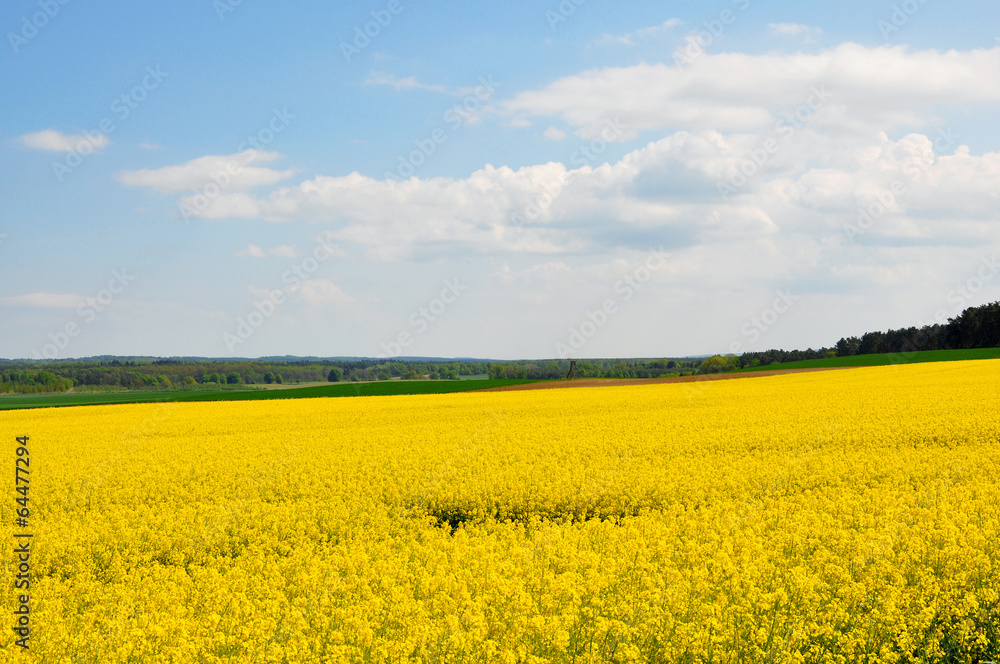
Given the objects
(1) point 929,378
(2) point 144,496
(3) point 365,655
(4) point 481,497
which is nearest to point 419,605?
(3) point 365,655

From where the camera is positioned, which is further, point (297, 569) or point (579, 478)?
point (579, 478)

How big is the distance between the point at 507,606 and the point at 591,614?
32.7 inches

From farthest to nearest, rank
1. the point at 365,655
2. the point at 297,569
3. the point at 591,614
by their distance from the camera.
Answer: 1. the point at 297,569
2. the point at 591,614
3. the point at 365,655

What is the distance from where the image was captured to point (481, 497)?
12.8 m

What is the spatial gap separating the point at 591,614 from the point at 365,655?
2.08m

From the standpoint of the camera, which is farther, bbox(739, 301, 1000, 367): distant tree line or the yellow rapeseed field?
bbox(739, 301, 1000, 367): distant tree line

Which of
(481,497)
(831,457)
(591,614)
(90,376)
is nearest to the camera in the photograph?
(591,614)

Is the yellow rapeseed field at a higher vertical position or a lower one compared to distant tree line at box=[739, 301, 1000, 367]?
lower

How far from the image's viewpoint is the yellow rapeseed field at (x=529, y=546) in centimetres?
604

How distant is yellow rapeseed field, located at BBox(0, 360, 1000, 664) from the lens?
6.04 metres

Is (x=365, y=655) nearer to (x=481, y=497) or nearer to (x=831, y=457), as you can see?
(x=481, y=497)

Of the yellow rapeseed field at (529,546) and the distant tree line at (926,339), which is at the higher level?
the distant tree line at (926,339)

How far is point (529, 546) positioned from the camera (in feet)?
29.5

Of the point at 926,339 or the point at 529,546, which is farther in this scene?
the point at 926,339
